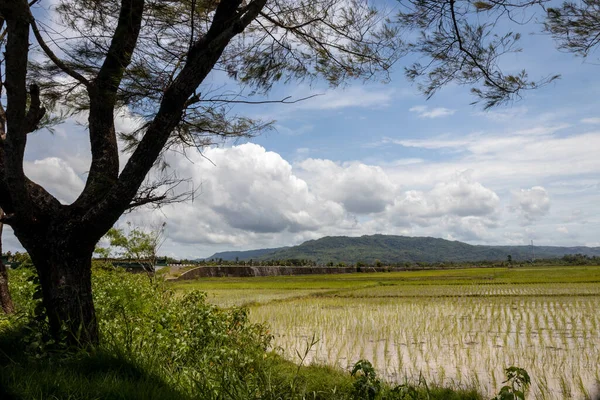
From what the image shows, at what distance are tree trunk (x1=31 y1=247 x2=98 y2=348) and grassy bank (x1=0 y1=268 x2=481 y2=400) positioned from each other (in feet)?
0.55

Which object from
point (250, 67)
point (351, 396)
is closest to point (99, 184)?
point (250, 67)

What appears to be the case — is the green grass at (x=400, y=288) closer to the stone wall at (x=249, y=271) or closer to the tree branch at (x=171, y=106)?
the tree branch at (x=171, y=106)

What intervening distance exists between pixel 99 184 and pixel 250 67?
209 centimetres

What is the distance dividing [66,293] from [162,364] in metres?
1.11

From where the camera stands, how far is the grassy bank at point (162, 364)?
10.3 ft

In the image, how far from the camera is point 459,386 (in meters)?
5.14

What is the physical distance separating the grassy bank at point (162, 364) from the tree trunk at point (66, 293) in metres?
0.17

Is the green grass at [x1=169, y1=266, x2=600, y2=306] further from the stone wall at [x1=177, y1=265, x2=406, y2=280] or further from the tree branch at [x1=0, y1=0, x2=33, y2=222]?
the stone wall at [x1=177, y1=265, x2=406, y2=280]

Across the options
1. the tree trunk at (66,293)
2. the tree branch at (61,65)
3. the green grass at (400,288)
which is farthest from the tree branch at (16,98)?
the green grass at (400,288)

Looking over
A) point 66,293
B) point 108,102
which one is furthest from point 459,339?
point 108,102

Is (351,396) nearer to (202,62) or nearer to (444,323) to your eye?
(202,62)

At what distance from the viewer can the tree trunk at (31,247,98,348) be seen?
4133mm

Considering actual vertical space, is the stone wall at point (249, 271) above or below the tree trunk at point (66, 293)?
below

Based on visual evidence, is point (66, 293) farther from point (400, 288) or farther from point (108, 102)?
point (400, 288)
